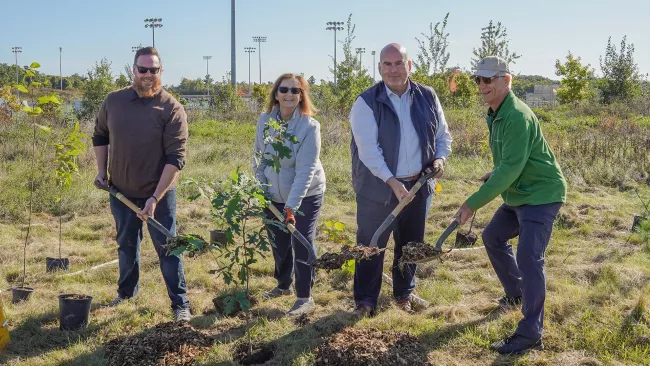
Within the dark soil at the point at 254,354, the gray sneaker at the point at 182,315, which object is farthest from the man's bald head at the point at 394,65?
the gray sneaker at the point at 182,315

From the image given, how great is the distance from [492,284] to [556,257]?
3.02 feet

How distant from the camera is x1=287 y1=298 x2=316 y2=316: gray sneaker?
3.94 metres

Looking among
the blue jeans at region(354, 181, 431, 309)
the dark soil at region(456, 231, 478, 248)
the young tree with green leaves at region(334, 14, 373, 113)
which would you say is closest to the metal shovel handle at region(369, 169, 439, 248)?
the blue jeans at region(354, 181, 431, 309)

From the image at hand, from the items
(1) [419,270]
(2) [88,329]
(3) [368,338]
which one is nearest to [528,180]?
(3) [368,338]

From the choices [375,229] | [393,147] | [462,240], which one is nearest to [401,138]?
[393,147]

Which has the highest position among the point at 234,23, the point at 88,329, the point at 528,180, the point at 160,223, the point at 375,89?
the point at 234,23

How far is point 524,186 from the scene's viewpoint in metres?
3.24

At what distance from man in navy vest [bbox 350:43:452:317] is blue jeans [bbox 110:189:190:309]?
3.96 ft

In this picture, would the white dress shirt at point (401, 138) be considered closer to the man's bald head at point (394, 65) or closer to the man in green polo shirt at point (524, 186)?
the man's bald head at point (394, 65)

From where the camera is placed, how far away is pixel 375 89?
11.9 ft

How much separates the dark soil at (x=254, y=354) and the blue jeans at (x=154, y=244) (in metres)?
0.76

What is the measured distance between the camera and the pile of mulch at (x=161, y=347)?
A: 122 inches

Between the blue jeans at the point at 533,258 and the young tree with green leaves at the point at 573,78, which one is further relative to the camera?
the young tree with green leaves at the point at 573,78

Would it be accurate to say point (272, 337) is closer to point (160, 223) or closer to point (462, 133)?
point (160, 223)
